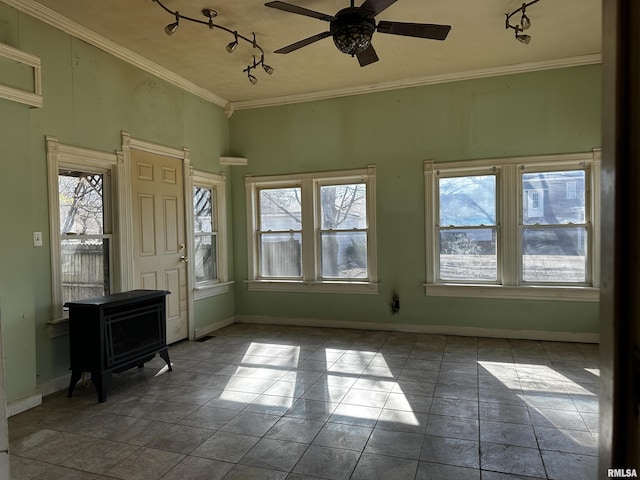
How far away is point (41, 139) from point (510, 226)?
16.2ft

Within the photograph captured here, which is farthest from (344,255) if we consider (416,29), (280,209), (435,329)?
(416,29)

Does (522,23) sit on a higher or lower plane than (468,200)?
higher

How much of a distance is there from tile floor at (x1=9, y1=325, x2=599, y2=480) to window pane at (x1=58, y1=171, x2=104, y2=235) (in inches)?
58.2

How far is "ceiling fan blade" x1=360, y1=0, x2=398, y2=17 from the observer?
8.69 ft

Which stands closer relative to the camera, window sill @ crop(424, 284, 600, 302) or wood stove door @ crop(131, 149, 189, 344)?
wood stove door @ crop(131, 149, 189, 344)

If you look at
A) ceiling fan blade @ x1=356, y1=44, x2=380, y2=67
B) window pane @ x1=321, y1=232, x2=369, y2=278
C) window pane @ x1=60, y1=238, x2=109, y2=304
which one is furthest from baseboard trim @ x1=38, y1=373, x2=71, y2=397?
ceiling fan blade @ x1=356, y1=44, x2=380, y2=67

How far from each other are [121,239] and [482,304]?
424 cm

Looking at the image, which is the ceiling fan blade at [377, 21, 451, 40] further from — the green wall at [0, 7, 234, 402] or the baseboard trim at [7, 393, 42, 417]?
the baseboard trim at [7, 393, 42, 417]

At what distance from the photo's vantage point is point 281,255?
608 centimetres

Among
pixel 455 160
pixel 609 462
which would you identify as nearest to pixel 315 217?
pixel 455 160

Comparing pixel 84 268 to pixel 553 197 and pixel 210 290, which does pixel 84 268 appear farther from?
pixel 553 197

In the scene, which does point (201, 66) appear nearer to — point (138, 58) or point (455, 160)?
point (138, 58)

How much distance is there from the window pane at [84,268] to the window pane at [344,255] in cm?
280

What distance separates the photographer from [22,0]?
331 cm
